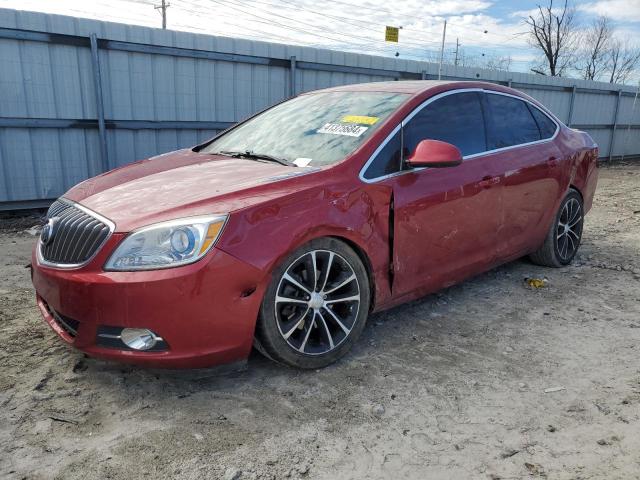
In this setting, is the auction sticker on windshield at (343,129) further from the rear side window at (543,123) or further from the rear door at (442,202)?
the rear side window at (543,123)

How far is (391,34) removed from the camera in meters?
13.3

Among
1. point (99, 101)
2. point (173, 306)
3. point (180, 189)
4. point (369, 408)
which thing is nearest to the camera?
point (173, 306)

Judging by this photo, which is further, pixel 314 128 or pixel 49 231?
pixel 314 128

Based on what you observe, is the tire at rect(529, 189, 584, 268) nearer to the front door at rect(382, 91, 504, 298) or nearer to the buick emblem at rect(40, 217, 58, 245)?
the front door at rect(382, 91, 504, 298)

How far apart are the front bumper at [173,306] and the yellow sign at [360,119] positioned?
133 centimetres

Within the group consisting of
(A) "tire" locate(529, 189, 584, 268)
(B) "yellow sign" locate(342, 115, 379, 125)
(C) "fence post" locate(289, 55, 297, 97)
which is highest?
(C) "fence post" locate(289, 55, 297, 97)

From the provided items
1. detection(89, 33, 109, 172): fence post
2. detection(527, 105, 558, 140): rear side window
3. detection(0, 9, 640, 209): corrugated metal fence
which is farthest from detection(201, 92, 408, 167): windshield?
detection(0, 9, 640, 209): corrugated metal fence

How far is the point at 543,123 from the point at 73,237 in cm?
392

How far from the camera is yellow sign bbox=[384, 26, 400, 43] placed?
13270mm

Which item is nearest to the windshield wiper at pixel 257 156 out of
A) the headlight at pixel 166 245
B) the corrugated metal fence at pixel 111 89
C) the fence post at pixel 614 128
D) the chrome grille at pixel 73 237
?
the headlight at pixel 166 245

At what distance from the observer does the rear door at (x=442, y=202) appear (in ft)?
10.7

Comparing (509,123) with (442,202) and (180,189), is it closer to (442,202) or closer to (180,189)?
(442,202)

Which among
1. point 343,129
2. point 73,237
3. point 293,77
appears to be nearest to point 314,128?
point 343,129

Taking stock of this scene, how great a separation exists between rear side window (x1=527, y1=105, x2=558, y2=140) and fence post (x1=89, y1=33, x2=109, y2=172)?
5.61 meters
